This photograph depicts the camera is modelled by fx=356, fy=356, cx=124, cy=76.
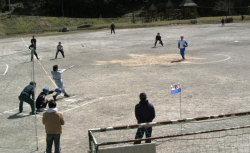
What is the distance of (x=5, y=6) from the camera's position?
7825 cm

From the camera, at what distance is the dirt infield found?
12125mm

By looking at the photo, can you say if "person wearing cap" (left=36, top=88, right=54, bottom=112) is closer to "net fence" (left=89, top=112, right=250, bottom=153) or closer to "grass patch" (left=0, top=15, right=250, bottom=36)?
"net fence" (left=89, top=112, right=250, bottom=153)

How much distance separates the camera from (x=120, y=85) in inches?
712

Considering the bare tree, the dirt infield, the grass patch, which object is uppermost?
the bare tree

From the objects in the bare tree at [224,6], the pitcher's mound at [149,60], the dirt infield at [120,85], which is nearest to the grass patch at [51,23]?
the bare tree at [224,6]

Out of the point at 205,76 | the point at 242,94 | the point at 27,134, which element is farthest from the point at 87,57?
the point at 27,134

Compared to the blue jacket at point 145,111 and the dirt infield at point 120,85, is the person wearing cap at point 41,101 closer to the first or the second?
the dirt infield at point 120,85

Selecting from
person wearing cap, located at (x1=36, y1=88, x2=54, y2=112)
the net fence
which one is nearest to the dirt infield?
person wearing cap, located at (x1=36, y1=88, x2=54, y2=112)

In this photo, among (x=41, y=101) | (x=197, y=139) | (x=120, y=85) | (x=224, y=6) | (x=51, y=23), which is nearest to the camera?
(x=197, y=139)

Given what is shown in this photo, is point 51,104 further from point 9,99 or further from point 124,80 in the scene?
point 124,80

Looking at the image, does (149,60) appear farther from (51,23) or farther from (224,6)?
(224,6)

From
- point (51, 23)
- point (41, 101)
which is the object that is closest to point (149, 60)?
point (41, 101)

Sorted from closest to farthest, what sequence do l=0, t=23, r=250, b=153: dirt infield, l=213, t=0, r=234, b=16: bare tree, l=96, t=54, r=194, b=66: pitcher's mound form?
l=0, t=23, r=250, b=153: dirt infield < l=96, t=54, r=194, b=66: pitcher's mound < l=213, t=0, r=234, b=16: bare tree

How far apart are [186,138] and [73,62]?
17.1 meters
